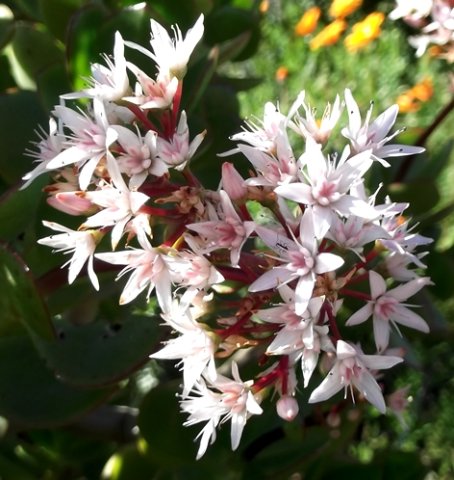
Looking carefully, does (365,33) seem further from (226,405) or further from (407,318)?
(226,405)

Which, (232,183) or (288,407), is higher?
(232,183)

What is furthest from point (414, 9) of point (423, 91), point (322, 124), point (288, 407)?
point (423, 91)

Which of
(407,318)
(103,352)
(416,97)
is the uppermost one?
(407,318)

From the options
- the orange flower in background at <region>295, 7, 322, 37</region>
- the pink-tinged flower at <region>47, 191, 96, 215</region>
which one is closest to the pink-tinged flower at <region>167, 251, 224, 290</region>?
the pink-tinged flower at <region>47, 191, 96, 215</region>

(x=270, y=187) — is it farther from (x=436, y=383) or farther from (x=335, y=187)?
(x=436, y=383)

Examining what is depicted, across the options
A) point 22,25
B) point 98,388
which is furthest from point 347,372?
point 22,25

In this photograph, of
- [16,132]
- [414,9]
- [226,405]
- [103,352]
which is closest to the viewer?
[226,405]

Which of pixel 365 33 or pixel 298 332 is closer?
Result: pixel 298 332

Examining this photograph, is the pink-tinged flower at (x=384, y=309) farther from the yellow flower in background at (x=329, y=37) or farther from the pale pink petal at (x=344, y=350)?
the yellow flower in background at (x=329, y=37)

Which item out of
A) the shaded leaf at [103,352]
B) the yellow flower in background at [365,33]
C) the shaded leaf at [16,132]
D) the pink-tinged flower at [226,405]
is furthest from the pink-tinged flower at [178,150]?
the yellow flower in background at [365,33]
